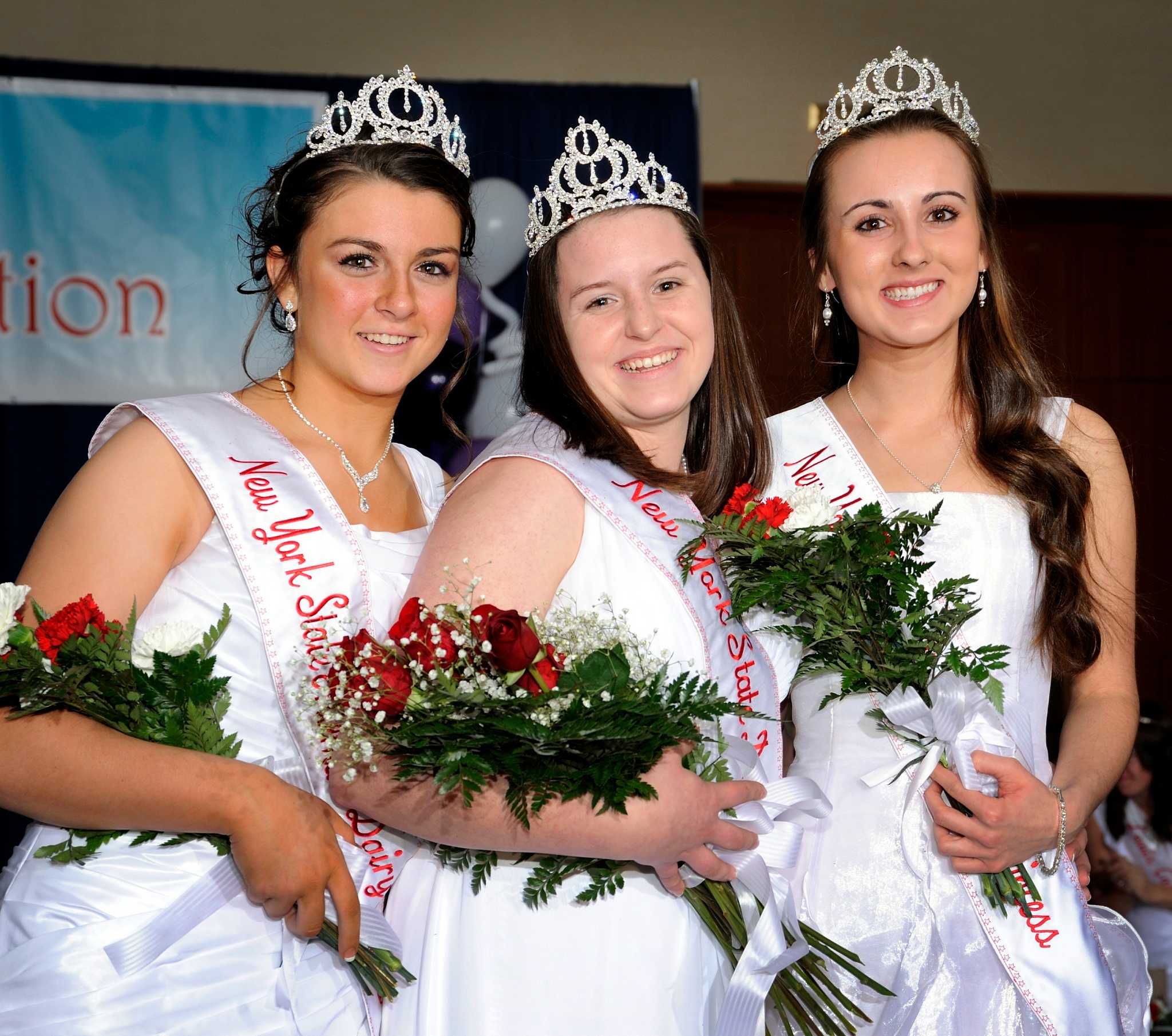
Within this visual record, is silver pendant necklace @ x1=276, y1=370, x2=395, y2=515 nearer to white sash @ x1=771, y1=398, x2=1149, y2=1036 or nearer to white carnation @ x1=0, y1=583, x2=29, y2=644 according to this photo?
white carnation @ x1=0, y1=583, x2=29, y2=644

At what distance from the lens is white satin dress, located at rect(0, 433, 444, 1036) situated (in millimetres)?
1512

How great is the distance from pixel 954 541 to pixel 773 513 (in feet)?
1.47

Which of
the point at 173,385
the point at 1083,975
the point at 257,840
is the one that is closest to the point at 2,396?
the point at 173,385

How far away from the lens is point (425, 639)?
139cm

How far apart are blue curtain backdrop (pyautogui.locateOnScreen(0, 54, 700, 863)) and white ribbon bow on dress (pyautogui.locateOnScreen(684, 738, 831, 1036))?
7.47ft

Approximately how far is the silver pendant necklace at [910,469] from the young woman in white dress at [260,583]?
2.41 ft

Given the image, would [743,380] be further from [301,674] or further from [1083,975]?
[1083,975]

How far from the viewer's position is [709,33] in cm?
527

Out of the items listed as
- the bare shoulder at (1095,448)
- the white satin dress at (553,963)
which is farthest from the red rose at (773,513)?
the bare shoulder at (1095,448)

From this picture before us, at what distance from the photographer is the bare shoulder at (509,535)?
5.25 feet

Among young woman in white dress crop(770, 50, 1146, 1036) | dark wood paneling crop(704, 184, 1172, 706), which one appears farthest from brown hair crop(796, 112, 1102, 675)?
dark wood paneling crop(704, 184, 1172, 706)

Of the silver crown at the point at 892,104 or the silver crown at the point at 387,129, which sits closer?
the silver crown at the point at 387,129

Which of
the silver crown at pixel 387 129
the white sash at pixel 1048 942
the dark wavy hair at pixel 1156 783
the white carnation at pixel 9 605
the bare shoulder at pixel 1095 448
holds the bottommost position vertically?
the dark wavy hair at pixel 1156 783

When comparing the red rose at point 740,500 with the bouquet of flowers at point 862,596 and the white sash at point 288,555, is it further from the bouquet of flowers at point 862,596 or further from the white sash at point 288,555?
the white sash at point 288,555
